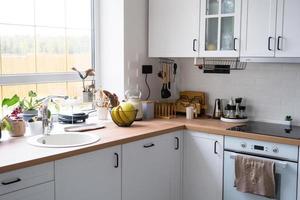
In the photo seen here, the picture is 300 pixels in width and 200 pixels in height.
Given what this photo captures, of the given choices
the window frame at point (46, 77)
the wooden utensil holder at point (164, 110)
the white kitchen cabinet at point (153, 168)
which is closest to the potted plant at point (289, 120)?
the white kitchen cabinet at point (153, 168)

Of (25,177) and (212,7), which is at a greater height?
(212,7)

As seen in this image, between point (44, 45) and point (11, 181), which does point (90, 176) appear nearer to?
point (11, 181)

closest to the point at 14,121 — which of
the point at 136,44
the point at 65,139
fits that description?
the point at 65,139

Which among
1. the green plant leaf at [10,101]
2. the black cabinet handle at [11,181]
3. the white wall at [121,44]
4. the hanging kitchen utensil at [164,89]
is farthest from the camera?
the hanging kitchen utensil at [164,89]

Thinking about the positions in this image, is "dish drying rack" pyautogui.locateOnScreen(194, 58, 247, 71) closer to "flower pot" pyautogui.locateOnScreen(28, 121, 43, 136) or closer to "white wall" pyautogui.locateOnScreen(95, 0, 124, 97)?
"white wall" pyautogui.locateOnScreen(95, 0, 124, 97)

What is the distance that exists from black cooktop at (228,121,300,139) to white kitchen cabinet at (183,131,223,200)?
0.23m

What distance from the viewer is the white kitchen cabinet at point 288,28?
2674mm

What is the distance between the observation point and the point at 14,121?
2.55 meters

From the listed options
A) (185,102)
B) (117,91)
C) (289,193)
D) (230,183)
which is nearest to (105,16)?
(117,91)

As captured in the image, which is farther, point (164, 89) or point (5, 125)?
point (164, 89)

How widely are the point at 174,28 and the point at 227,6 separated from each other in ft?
1.70

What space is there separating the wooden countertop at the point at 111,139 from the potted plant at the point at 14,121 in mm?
76

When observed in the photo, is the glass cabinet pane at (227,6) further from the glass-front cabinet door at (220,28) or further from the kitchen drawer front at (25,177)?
the kitchen drawer front at (25,177)

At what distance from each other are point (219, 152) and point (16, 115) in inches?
60.6
